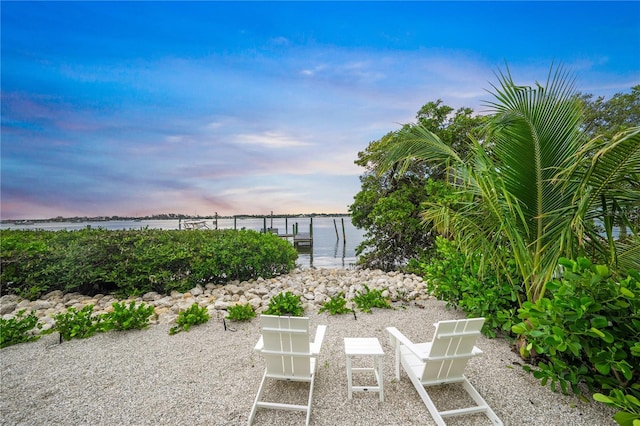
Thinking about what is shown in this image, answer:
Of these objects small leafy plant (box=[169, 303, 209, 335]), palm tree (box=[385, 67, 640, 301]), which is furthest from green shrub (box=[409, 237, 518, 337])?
small leafy plant (box=[169, 303, 209, 335])

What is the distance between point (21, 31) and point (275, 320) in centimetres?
626

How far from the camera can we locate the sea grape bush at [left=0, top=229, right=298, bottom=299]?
500 cm

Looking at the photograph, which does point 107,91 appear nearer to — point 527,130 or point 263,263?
point 263,263

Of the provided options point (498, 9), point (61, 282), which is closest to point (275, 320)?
point (61, 282)

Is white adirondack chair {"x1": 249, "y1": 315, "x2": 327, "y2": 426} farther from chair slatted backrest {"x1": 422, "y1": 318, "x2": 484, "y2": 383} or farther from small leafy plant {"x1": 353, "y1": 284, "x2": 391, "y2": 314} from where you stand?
small leafy plant {"x1": 353, "y1": 284, "x2": 391, "y2": 314}

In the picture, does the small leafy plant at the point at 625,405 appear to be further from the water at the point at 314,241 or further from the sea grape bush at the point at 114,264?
the water at the point at 314,241

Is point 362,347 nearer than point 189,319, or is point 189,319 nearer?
point 362,347

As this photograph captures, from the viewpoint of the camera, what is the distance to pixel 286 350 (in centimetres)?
230

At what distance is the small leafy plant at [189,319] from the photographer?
3.65 m

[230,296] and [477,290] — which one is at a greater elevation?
[477,290]

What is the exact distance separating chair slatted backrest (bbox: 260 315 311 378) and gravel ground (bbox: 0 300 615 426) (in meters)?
0.30

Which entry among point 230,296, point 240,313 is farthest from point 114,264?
point 240,313

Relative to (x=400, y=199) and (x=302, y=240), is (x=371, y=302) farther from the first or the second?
(x=302, y=240)

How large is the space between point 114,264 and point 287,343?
14.8 feet
